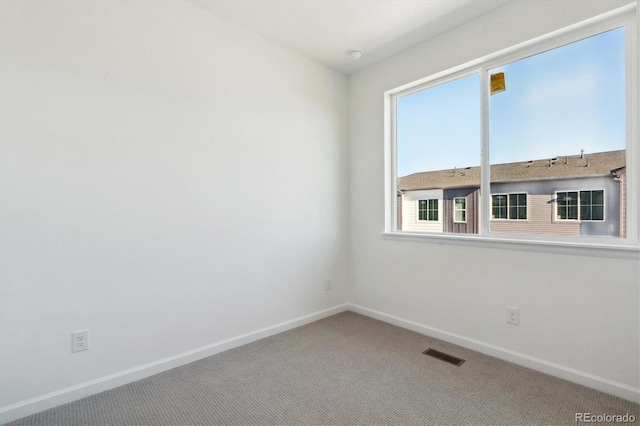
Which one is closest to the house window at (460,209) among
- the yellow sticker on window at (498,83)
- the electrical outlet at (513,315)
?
the electrical outlet at (513,315)

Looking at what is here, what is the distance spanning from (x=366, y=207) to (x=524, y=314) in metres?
1.67

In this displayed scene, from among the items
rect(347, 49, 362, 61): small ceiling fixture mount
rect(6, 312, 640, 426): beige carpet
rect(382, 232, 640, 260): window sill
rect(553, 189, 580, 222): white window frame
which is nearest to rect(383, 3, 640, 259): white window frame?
rect(382, 232, 640, 260): window sill

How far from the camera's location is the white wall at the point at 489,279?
1.88 meters

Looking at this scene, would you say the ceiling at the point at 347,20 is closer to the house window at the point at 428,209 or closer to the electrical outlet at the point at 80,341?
the house window at the point at 428,209

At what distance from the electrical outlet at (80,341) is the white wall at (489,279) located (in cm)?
239

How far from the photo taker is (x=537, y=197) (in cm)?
225

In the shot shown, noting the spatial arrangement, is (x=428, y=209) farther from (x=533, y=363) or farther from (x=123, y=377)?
(x=123, y=377)

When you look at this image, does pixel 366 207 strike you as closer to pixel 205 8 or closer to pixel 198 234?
pixel 198 234

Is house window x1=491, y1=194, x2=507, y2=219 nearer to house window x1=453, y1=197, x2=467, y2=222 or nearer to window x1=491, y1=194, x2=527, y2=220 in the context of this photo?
window x1=491, y1=194, x2=527, y2=220

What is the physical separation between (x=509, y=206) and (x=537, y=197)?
7.4 inches

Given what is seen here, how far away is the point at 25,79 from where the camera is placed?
168 centimetres

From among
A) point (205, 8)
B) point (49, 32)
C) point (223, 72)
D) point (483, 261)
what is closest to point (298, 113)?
point (223, 72)

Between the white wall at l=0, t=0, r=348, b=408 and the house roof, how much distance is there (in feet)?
4.11

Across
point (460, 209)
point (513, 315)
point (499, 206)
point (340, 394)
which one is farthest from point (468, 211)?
point (340, 394)
